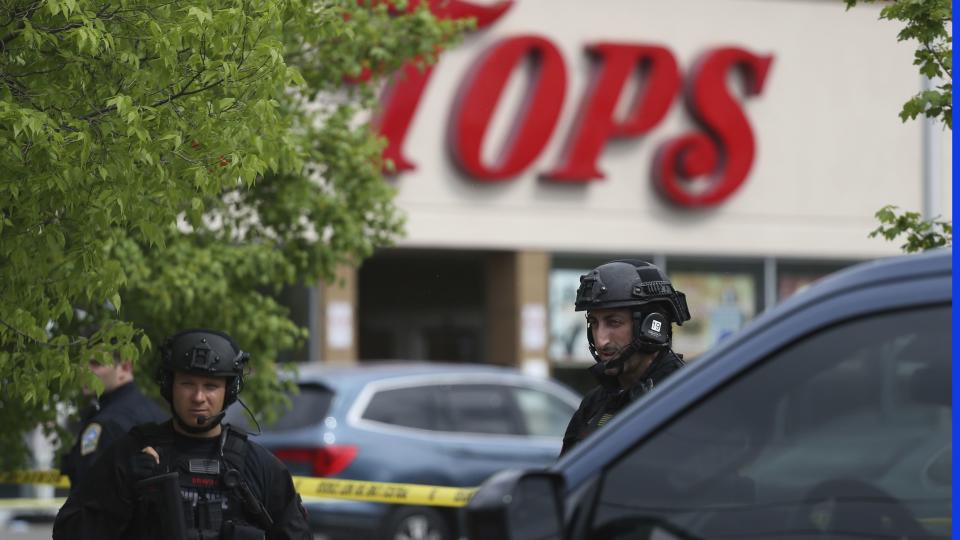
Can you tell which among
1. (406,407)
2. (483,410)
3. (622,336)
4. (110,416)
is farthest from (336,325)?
(622,336)

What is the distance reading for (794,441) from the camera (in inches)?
114

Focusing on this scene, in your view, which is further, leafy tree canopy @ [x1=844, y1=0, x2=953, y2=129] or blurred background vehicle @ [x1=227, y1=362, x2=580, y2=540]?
blurred background vehicle @ [x1=227, y1=362, x2=580, y2=540]

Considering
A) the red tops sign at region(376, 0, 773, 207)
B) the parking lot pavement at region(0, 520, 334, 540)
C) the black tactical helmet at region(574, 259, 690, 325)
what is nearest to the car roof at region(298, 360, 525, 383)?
the parking lot pavement at region(0, 520, 334, 540)

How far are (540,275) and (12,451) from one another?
1516cm

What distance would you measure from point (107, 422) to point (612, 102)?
58.3ft

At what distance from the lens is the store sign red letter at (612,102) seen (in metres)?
23.9

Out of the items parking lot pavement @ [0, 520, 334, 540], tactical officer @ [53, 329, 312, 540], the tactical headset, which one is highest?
the tactical headset

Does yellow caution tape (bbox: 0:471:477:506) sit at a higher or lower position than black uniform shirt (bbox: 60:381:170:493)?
lower

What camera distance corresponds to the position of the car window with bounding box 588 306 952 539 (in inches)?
111

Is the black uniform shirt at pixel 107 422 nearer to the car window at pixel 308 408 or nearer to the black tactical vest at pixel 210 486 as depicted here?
the black tactical vest at pixel 210 486

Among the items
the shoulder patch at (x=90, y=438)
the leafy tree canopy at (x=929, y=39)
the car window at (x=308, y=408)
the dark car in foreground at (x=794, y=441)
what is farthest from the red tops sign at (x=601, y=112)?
the dark car in foreground at (x=794, y=441)

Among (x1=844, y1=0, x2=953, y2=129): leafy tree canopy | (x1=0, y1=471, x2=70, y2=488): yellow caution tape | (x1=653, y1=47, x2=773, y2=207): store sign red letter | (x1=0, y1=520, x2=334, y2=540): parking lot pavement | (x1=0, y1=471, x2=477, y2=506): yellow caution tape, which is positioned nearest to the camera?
(x1=844, y1=0, x2=953, y2=129): leafy tree canopy

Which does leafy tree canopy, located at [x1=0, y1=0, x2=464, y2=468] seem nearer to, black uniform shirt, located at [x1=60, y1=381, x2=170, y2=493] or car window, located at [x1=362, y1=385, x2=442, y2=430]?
black uniform shirt, located at [x1=60, y1=381, x2=170, y2=493]

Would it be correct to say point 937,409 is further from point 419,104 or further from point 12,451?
point 419,104
